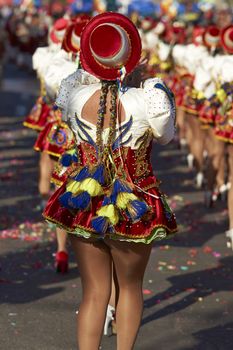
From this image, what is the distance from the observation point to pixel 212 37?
12.9 metres

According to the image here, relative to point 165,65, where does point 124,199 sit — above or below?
above

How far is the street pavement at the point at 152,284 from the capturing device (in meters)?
7.17

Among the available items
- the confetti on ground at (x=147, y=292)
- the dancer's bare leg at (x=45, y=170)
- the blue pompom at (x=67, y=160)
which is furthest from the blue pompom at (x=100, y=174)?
the dancer's bare leg at (x=45, y=170)

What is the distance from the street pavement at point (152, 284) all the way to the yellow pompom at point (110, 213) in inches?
55.2

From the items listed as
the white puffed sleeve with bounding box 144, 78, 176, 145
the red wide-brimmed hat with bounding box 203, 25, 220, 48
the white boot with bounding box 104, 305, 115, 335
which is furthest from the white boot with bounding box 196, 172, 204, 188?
the white puffed sleeve with bounding box 144, 78, 176, 145

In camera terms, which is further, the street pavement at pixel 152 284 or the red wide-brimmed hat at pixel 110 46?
the street pavement at pixel 152 284

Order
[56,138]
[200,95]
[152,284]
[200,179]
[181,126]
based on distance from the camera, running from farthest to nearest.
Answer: [181,126] → [200,179] → [200,95] → [56,138] → [152,284]

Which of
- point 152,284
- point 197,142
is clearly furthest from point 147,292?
point 197,142

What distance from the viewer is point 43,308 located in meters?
7.76

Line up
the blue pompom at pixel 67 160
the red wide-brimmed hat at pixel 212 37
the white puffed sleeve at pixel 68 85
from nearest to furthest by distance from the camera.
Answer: the white puffed sleeve at pixel 68 85 → the blue pompom at pixel 67 160 → the red wide-brimmed hat at pixel 212 37

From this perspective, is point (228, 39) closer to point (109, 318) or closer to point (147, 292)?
point (147, 292)

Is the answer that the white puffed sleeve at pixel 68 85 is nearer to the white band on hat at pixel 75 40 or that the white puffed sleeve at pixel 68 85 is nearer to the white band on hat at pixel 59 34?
the white band on hat at pixel 75 40

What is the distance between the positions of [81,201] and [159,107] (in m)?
0.62

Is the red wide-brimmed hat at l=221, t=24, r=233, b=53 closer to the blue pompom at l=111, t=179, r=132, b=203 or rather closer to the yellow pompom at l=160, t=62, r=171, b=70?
the blue pompom at l=111, t=179, r=132, b=203
